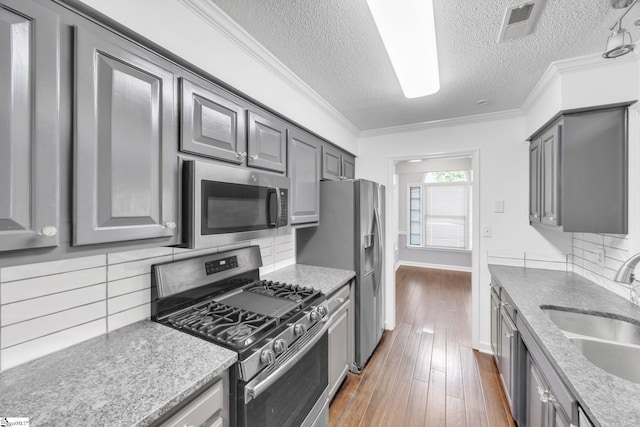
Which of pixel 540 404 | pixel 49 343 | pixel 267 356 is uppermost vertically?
pixel 49 343

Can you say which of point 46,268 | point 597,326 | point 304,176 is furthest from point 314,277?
point 597,326

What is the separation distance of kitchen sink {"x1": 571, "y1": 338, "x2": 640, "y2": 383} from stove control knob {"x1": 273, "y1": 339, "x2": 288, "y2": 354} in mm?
1425

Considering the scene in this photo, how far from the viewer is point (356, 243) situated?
233cm

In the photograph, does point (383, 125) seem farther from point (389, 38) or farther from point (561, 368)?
point (561, 368)

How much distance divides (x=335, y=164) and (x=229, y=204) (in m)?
1.61

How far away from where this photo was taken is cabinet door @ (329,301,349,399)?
1.98m

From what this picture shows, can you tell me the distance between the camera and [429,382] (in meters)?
2.26

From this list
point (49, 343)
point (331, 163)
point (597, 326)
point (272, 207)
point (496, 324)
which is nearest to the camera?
point (49, 343)

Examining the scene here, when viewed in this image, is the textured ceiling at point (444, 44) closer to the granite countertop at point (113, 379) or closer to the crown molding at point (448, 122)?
the crown molding at point (448, 122)

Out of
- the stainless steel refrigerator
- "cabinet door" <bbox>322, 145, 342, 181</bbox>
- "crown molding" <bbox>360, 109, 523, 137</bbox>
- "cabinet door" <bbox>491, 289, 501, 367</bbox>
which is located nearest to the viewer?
"cabinet door" <bbox>491, 289, 501, 367</bbox>

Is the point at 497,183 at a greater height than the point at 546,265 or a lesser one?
greater

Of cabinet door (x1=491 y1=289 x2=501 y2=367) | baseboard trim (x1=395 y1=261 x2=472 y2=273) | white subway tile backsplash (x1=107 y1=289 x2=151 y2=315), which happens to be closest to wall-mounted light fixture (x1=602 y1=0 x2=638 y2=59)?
cabinet door (x1=491 y1=289 x2=501 y2=367)

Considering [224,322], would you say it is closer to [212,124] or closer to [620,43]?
[212,124]

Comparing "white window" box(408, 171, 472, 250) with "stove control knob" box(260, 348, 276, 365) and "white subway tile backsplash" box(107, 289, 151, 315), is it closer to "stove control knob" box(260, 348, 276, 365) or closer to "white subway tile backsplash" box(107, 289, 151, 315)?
"stove control knob" box(260, 348, 276, 365)
